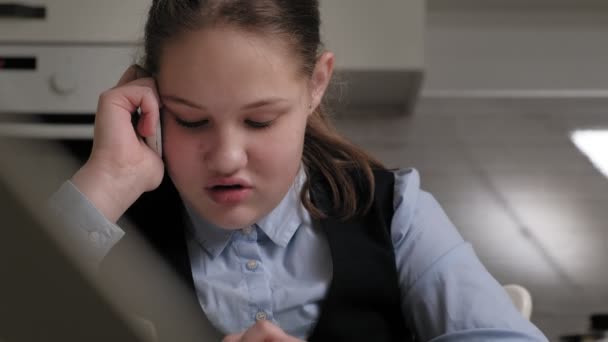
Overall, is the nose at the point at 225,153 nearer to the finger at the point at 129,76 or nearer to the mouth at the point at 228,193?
the mouth at the point at 228,193

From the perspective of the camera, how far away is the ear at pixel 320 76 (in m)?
0.91

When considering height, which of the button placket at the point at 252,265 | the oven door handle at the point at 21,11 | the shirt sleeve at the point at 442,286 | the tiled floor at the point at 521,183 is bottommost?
the tiled floor at the point at 521,183

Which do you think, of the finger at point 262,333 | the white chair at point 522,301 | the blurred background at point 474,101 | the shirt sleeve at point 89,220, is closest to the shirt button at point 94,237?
the shirt sleeve at point 89,220

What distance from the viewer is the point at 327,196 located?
0.94m

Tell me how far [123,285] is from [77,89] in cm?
200

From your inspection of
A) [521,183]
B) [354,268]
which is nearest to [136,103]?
[354,268]

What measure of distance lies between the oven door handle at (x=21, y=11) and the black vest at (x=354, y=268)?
129cm

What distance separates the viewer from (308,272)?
88 centimetres

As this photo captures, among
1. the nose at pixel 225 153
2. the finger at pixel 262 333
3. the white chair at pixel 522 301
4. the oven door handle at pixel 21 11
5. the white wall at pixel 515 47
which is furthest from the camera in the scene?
the white wall at pixel 515 47

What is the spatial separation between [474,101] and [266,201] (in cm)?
204

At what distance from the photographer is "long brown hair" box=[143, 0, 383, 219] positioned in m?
0.81

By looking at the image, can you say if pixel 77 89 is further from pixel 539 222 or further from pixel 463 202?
pixel 539 222

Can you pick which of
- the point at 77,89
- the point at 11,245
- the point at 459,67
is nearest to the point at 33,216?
the point at 11,245

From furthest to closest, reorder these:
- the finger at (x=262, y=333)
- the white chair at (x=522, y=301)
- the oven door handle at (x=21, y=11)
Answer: the oven door handle at (x=21, y=11), the white chair at (x=522, y=301), the finger at (x=262, y=333)
